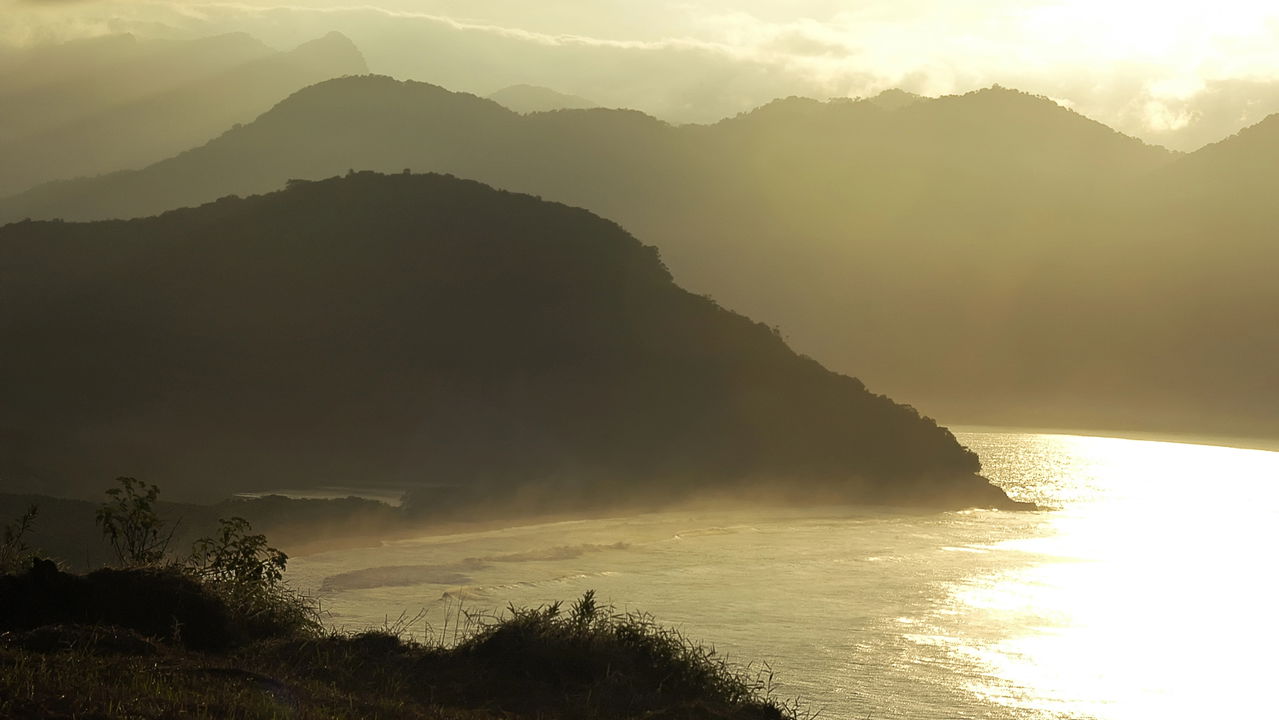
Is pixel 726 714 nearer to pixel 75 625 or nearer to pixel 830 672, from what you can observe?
pixel 75 625

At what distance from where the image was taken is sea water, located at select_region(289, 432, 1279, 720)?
53.7 metres

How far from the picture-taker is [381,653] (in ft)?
66.8

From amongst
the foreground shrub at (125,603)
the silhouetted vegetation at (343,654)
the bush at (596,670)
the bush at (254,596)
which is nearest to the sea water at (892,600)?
the bush at (254,596)

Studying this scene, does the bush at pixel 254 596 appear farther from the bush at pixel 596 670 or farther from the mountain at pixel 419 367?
the mountain at pixel 419 367

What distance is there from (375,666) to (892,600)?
207 feet

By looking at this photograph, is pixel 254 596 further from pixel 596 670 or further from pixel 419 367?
pixel 419 367

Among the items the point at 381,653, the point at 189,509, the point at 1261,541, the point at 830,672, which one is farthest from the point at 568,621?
the point at 1261,541

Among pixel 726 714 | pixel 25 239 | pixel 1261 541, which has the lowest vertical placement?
pixel 1261 541

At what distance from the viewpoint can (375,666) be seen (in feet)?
64.3

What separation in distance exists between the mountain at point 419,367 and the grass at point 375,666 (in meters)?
79.1

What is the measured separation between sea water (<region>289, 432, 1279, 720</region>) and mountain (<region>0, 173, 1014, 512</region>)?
361 inches

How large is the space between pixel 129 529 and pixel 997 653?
161 feet

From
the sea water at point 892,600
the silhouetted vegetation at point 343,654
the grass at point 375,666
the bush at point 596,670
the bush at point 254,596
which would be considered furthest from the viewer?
the sea water at point 892,600

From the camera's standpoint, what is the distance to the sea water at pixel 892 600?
176ft
